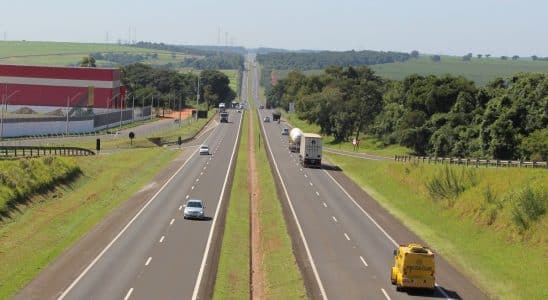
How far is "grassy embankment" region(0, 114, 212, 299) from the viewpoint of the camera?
40.5 meters

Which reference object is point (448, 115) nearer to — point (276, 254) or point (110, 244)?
point (276, 254)

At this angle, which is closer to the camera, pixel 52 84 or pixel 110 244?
pixel 110 244

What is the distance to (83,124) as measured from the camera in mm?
141375

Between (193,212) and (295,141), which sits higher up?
(193,212)

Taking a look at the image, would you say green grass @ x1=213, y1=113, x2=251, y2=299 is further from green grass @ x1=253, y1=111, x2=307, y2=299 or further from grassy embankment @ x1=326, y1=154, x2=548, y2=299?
grassy embankment @ x1=326, y1=154, x2=548, y2=299

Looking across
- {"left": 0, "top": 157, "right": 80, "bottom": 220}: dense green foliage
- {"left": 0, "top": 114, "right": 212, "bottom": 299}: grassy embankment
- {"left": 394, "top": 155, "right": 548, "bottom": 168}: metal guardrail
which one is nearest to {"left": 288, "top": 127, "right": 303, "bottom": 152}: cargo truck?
{"left": 0, "top": 114, "right": 212, "bottom": 299}: grassy embankment

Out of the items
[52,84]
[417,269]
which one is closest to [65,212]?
[417,269]

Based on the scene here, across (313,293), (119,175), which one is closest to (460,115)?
(119,175)

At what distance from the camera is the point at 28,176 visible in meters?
65.6

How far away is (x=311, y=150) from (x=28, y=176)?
3795cm

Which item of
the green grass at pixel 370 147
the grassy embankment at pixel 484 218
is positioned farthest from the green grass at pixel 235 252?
the green grass at pixel 370 147

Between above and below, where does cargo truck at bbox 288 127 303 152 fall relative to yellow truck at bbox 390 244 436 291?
below

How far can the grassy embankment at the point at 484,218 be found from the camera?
134ft

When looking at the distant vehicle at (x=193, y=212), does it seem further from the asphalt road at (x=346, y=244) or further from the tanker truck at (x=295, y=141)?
the tanker truck at (x=295, y=141)
